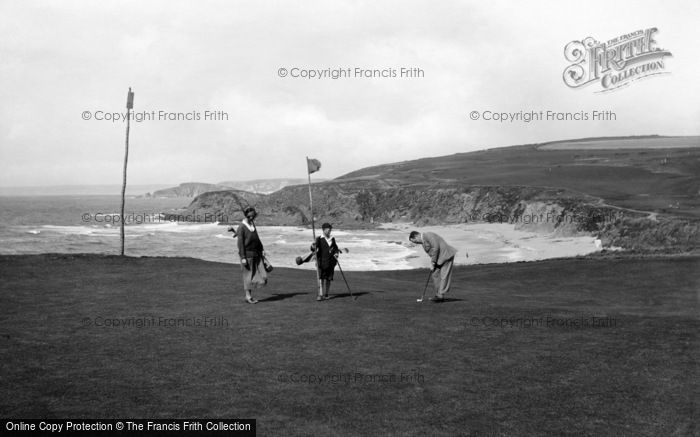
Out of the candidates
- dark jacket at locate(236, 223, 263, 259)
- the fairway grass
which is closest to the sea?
dark jacket at locate(236, 223, 263, 259)

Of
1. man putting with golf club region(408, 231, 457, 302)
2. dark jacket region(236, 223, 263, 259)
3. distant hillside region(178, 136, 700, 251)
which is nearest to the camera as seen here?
dark jacket region(236, 223, 263, 259)

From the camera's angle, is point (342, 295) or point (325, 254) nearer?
point (325, 254)

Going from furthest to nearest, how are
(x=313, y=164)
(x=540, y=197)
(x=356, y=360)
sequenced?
(x=540, y=197)
(x=313, y=164)
(x=356, y=360)

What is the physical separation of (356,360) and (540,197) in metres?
93.2

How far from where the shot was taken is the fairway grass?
819 cm

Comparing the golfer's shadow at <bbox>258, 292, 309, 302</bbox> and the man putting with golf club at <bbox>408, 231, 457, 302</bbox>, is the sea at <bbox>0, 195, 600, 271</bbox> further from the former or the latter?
the man putting with golf club at <bbox>408, 231, 457, 302</bbox>

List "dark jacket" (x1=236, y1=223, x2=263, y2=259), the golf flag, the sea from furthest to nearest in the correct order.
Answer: the sea → the golf flag → "dark jacket" (x1=236, y1=223, x2=263, y2=259)

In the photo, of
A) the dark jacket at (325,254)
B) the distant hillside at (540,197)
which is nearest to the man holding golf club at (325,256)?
the dark jacket at (325,254)

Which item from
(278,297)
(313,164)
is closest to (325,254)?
(278,297)

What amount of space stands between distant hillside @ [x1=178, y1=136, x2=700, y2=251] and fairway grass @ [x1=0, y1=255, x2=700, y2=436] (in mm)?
44138

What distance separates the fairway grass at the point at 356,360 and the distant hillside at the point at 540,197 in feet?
145

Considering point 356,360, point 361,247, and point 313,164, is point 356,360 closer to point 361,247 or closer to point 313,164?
point 313,164

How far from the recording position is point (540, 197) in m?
98.7

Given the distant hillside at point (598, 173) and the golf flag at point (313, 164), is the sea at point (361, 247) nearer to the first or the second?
the distant hillside at point (598, 173)
